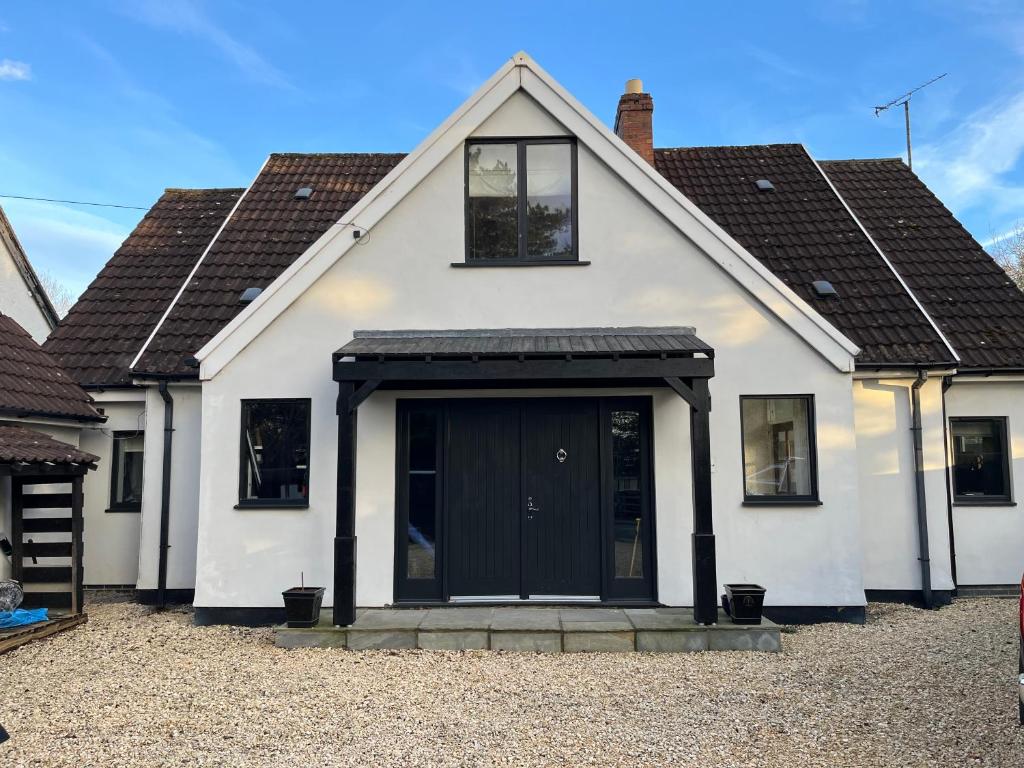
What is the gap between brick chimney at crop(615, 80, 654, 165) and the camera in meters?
12.2

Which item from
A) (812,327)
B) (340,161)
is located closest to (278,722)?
(812,327)

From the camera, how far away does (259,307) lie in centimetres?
924

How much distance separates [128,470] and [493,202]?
7391mm

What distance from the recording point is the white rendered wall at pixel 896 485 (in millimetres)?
9883

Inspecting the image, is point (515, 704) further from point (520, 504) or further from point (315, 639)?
point (520, 504)

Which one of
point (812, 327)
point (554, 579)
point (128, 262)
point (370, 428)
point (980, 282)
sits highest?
point (128, 262)

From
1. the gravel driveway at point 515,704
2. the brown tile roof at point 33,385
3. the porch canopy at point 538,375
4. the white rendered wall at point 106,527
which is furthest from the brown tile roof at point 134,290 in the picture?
the porch canopy at point 538,375

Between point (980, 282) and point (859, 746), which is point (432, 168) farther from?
point (980, 282)

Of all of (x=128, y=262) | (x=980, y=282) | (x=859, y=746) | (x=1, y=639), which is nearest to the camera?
(x=859, y=746)

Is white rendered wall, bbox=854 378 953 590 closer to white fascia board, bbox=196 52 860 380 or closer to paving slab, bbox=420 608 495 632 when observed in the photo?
white fascia board, bbox=196 52 860 380

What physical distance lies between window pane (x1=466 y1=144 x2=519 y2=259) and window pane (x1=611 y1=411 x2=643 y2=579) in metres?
2.71

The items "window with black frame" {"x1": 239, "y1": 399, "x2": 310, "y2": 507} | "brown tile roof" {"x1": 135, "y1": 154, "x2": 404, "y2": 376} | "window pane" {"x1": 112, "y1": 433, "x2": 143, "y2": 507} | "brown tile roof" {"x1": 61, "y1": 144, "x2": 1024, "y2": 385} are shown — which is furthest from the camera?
"window pane" {"x1": 112, "y1": 433, "x2": 143, "y2": 507}

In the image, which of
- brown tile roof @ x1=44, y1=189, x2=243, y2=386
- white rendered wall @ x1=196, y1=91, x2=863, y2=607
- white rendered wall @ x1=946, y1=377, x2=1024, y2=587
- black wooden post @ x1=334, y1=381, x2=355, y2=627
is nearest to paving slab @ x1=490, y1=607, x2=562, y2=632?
white rendered wall @ x1=196, y1=91, x2=863, y2=607

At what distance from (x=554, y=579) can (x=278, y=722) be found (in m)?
4.02
